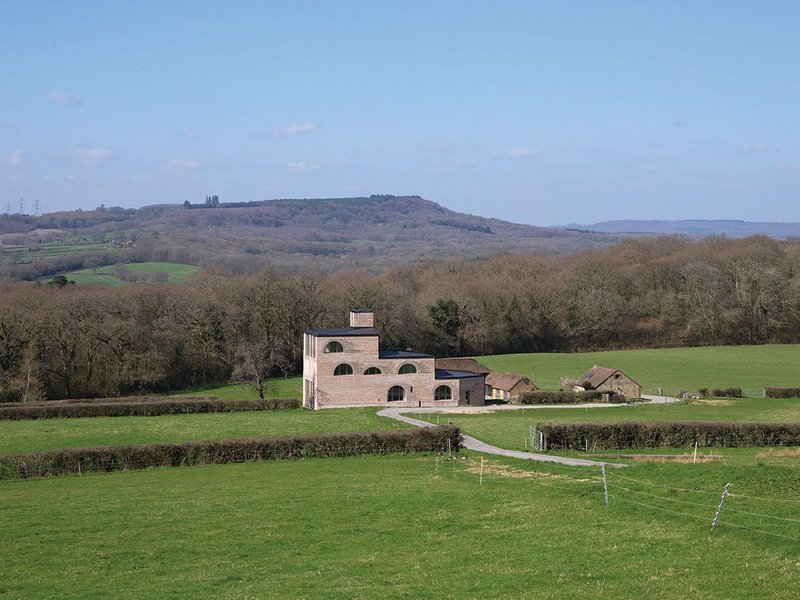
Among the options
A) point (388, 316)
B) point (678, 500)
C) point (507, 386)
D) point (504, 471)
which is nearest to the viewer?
point (678, 500)

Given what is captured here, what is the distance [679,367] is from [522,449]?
4494 cm

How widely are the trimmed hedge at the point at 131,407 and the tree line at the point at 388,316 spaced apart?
7.73 metres

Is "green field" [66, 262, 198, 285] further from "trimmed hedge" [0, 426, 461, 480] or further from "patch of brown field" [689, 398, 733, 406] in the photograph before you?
"trimmed hedge" [0, 426, 461, 480]

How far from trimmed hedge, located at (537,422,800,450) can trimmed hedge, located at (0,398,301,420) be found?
85.3 ft

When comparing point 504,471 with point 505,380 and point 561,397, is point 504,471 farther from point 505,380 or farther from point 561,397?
point 505,380

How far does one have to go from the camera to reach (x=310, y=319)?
91.8 meters

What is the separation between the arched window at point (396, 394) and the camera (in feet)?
212

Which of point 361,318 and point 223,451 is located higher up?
point 361,318

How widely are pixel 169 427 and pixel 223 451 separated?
524 inches

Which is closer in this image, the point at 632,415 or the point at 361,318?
the point at 632,415

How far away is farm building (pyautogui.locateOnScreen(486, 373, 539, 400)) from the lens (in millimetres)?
68188

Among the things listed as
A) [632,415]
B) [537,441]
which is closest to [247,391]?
[632,415]

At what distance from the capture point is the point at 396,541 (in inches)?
875

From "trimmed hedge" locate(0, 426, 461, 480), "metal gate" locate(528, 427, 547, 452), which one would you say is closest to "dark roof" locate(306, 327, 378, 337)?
"trimmed hedge" locate(0, 426, 461, 480)
